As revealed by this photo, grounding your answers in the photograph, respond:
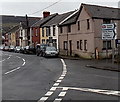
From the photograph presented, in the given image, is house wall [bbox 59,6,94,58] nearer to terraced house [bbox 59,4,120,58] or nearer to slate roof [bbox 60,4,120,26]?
terraced house [bbox 59,4,120,58]

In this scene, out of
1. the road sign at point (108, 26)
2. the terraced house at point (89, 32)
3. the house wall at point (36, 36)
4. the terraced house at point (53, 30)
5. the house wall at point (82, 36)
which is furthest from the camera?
the house wall at point (36, 36)

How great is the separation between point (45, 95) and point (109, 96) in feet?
7.33

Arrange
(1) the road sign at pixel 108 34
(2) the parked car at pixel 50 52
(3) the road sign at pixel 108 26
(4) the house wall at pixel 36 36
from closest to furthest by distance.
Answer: (1) the road sign at pixel 108 34 → (3) the road sign at pixel 108 26 → (2) the parked car at pixel 50 52 → (4) the house wall at pixel 36 36

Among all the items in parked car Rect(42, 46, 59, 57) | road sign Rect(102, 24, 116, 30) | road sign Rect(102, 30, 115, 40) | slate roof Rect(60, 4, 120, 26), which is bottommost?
parked car Rect(42, 46, 59, 57)

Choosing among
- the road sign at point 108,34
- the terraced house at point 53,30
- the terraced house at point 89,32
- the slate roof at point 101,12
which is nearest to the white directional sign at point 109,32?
the road sign at point 108,34

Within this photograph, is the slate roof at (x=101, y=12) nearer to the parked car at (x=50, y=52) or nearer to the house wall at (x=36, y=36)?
the parked car at (x=50, y=52)

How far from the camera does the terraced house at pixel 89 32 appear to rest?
123 feet

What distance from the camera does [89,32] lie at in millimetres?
38562

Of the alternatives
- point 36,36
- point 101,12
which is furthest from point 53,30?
point 101,12

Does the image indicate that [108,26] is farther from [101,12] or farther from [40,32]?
[40,32]

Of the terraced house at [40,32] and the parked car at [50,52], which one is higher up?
the terraced house at [40,32]

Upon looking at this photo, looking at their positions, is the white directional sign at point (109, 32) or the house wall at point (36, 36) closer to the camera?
the white directional sign at point (109, 32)

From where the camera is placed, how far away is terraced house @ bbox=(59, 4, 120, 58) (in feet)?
123

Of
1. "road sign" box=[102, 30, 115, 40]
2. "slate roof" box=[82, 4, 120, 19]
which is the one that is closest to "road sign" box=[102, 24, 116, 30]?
"road sign" box=[102, 30, 115, 40]
